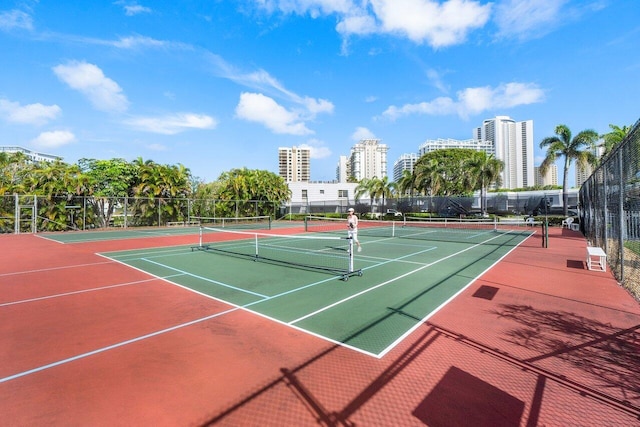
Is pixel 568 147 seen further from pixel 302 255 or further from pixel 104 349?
pixel 104 349

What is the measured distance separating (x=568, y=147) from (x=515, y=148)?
410 feet

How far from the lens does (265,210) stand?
147ft

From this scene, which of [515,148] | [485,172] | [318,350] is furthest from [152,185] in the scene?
[515,148]

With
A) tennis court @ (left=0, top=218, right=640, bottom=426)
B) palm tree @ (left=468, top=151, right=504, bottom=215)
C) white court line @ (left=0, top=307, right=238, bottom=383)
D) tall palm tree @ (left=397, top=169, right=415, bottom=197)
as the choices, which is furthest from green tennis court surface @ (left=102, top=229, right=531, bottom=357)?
tall palm tree @ (left=397, top=169, right=415, bottom=197)

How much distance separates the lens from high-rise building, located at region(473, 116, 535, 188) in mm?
135250

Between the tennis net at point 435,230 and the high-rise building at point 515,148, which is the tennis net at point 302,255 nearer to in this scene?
the tennis net at point 435,230

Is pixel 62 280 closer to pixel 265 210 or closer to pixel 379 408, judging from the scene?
pixel 379 408

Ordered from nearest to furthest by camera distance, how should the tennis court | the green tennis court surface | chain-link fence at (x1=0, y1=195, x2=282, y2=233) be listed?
the tennis court
the green tennis court surface
chain-link fence at (x1=0, y1=195, x2=282, y2=233)

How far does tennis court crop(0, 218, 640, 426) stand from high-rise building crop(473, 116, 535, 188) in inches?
5801

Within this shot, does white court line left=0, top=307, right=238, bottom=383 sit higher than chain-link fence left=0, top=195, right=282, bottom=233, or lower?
lower

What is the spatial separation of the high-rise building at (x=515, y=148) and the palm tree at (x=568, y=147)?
115m

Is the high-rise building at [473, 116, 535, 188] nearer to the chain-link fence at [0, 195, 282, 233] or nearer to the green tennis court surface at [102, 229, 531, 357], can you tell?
the chain-link fence at [0, 195, 282, 233]

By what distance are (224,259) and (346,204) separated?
43812mm

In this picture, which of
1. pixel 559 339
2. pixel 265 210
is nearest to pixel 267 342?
pixel 559 339
